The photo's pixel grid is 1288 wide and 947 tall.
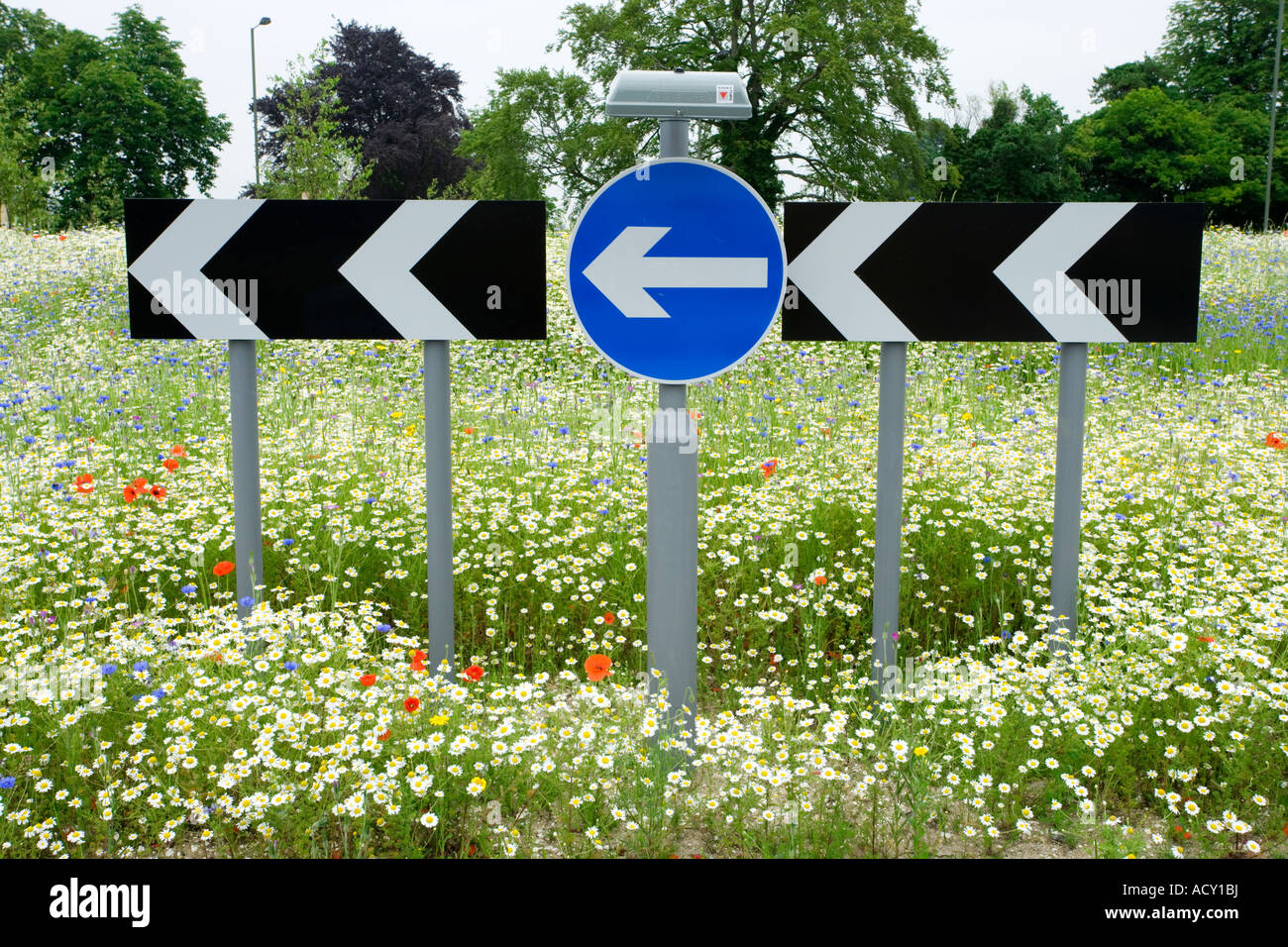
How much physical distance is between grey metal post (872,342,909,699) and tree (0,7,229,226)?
143ft

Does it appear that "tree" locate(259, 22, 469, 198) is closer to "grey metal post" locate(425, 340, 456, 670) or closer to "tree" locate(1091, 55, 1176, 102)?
"tree" locate(1091, 55, 1176, 102)

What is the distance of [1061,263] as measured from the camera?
125 inches

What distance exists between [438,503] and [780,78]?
99.1 ft

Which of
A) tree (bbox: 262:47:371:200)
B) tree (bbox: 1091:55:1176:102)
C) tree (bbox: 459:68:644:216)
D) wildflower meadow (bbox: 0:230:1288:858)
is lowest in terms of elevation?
wildflower meadow (bbox: 0:230:1288:858)

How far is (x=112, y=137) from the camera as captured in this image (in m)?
43.8

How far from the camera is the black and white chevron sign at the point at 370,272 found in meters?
3.13

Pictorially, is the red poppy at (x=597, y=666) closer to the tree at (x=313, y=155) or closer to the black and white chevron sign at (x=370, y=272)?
the black and white chevron sign at (x=370, y=272)

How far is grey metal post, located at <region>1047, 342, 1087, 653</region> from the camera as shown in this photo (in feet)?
10.7

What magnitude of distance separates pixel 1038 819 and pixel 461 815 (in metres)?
1.45

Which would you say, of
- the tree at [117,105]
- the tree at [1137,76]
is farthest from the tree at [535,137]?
the tree at [1137,76]

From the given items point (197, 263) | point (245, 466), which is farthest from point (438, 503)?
point (197, 263)

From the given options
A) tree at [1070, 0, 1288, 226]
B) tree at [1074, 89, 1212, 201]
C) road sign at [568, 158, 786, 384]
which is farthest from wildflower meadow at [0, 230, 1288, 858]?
tree at [1074, 89, 1212, 201]

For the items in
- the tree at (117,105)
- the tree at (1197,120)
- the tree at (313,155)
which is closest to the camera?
the tree at (313,155)

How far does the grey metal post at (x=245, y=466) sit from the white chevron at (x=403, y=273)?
45 cm
